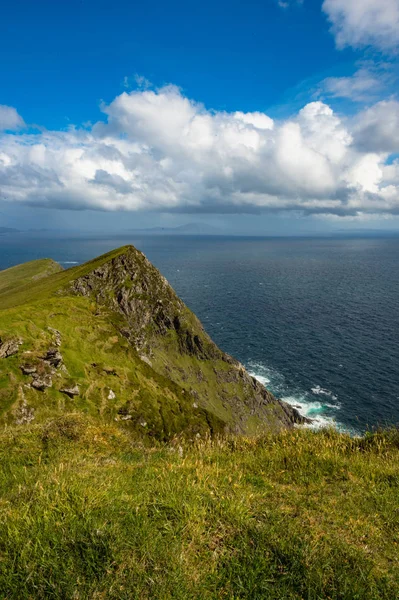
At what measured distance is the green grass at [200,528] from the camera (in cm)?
554

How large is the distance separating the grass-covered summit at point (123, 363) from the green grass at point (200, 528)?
6.00m

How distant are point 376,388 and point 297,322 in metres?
54.3

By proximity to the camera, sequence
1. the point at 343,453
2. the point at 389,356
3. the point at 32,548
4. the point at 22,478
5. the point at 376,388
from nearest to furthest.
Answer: the point at 32,548, the point at 22,478, the point at 343,453, the point at 376,388, the point at 389,356

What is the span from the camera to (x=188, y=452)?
1228 cm

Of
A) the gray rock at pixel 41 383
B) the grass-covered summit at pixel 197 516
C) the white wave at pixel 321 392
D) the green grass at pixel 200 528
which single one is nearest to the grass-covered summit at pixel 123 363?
the gray rock at pixel 41 383

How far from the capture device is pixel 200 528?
6668mm

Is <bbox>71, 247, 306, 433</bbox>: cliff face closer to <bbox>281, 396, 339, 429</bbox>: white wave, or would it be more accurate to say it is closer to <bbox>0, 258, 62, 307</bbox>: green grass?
<bbox>281, 396, 339, 429</bbox>: white wave

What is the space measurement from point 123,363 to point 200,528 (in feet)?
174

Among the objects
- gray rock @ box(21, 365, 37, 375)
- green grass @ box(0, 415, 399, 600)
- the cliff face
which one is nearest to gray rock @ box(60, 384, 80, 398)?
gray rock @ box(21, 365, 37, 375)

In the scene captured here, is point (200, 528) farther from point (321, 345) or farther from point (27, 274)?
point (27, 274)

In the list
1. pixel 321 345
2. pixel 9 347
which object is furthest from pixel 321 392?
pixel 9 347

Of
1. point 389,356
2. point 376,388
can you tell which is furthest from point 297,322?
point 376,388

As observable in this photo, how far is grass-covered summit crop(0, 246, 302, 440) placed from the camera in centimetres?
4112

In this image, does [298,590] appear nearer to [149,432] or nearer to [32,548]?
[32,548]
